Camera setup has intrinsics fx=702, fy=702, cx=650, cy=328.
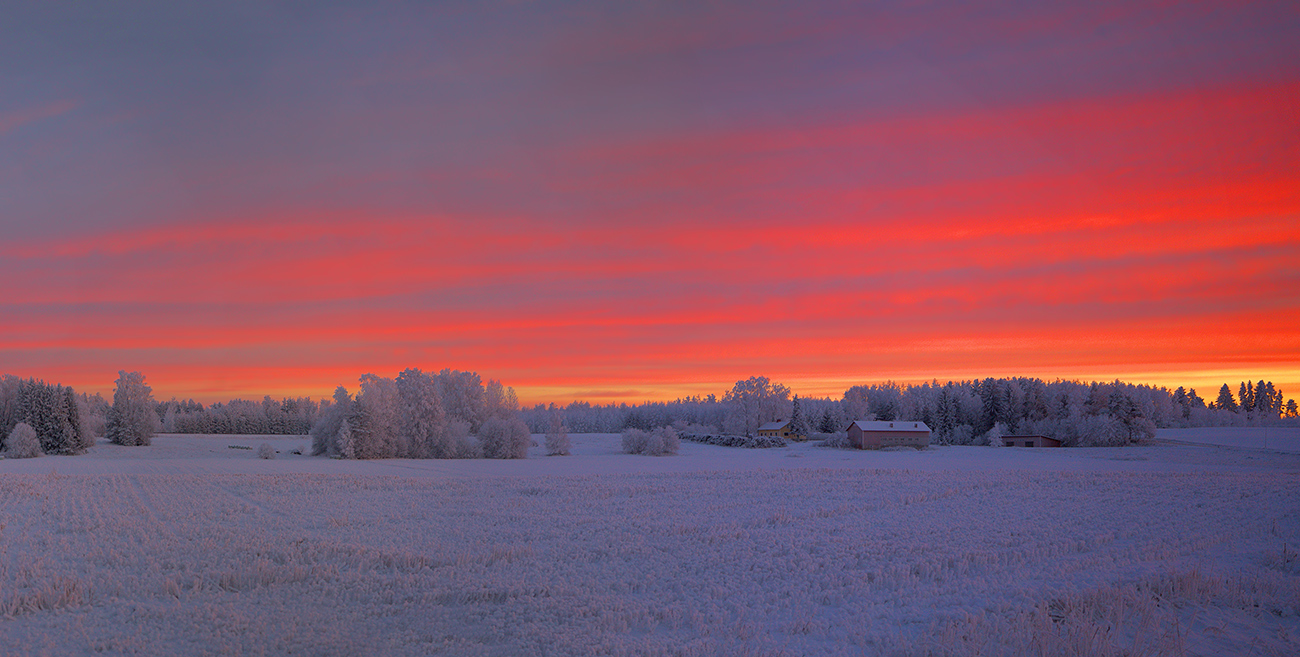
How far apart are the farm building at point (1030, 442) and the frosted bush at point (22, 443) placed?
328 ft

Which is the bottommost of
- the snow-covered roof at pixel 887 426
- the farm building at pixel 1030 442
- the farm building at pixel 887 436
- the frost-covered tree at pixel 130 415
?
the farm building at pixel 1030 442

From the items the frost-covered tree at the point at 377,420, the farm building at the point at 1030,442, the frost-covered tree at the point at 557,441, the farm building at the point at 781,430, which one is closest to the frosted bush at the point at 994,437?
the farm building at the point at 1030,442

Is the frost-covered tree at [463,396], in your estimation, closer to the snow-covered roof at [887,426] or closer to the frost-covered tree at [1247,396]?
the snow-covered roof at [887,426]

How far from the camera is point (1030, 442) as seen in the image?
86188mm

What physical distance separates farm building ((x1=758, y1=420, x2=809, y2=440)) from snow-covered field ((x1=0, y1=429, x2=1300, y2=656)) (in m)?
69.8

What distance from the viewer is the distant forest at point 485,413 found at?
6656cm

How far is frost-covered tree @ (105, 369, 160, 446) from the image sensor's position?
248 feet

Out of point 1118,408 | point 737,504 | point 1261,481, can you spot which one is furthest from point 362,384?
point 1118,408

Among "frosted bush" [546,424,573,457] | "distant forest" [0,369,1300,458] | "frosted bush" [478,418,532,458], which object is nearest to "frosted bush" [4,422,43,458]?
"distant forest" [0,369,1300,458]

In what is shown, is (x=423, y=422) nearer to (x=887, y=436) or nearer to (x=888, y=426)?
(x=887, y=436)

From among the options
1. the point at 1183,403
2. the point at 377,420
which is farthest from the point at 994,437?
the point at 1183,403

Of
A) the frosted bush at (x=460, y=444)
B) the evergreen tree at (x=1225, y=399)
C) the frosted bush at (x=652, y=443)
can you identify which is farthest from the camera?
the evergreen tree at (x=1225, y=399)

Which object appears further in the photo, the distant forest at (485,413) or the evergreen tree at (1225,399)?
the evergreen tree at (1225,399)

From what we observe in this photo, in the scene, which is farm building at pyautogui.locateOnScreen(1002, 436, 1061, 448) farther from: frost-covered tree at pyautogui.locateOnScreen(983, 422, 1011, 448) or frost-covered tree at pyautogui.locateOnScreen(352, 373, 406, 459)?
frost-covered tree at pyautogui.locateOnScreen(352, 373, 406, 459)
